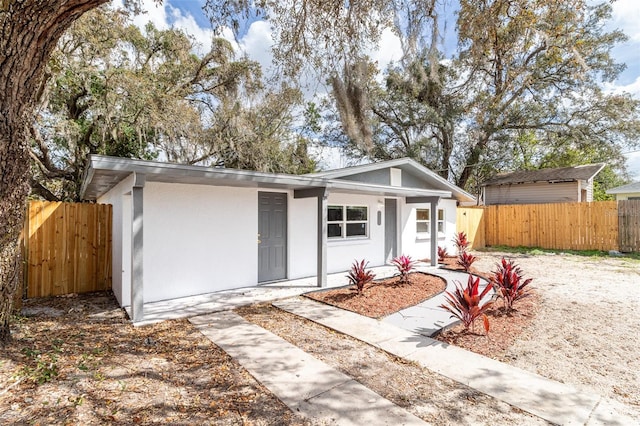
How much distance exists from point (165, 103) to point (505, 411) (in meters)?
11.7

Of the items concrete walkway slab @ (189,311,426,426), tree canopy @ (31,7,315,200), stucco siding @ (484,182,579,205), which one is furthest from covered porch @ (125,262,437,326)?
stucco siding @ (484,182,579,205)

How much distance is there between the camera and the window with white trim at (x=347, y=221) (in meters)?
8.85

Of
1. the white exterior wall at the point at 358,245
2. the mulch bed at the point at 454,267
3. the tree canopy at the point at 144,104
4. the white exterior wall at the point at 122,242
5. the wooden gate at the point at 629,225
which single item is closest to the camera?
the white exterior wall at the point at 122,242

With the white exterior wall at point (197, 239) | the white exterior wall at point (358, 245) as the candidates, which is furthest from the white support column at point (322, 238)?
the white exterior wall at point (197, 239)

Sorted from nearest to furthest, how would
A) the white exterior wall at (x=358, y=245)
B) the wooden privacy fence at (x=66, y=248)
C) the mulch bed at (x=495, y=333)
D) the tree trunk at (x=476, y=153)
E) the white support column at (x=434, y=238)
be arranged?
the mulch bed at (x=495, y=333), the wooden privacy fence at (x=66, y=248), the white exterior wall at (x=358, y=245), the white support column at (x=434, y=238), the tree trunk at (x=476, y=153)

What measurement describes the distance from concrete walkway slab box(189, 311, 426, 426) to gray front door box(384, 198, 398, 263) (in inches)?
255

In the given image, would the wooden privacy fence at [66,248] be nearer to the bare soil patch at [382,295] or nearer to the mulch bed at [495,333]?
the bare soil patch at [382,295]

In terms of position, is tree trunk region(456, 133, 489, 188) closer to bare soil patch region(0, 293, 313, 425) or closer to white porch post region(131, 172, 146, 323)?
white porch post region(131, 172, 146, 323)

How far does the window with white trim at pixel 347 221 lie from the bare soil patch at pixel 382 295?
1.92 metres

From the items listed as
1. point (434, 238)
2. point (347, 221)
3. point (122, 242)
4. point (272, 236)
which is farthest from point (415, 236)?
point (122, 242)

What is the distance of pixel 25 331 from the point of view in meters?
4.50

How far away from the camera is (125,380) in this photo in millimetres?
3225

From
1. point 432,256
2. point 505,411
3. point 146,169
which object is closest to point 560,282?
point 432,256

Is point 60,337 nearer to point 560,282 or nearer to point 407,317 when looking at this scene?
point 407,317
